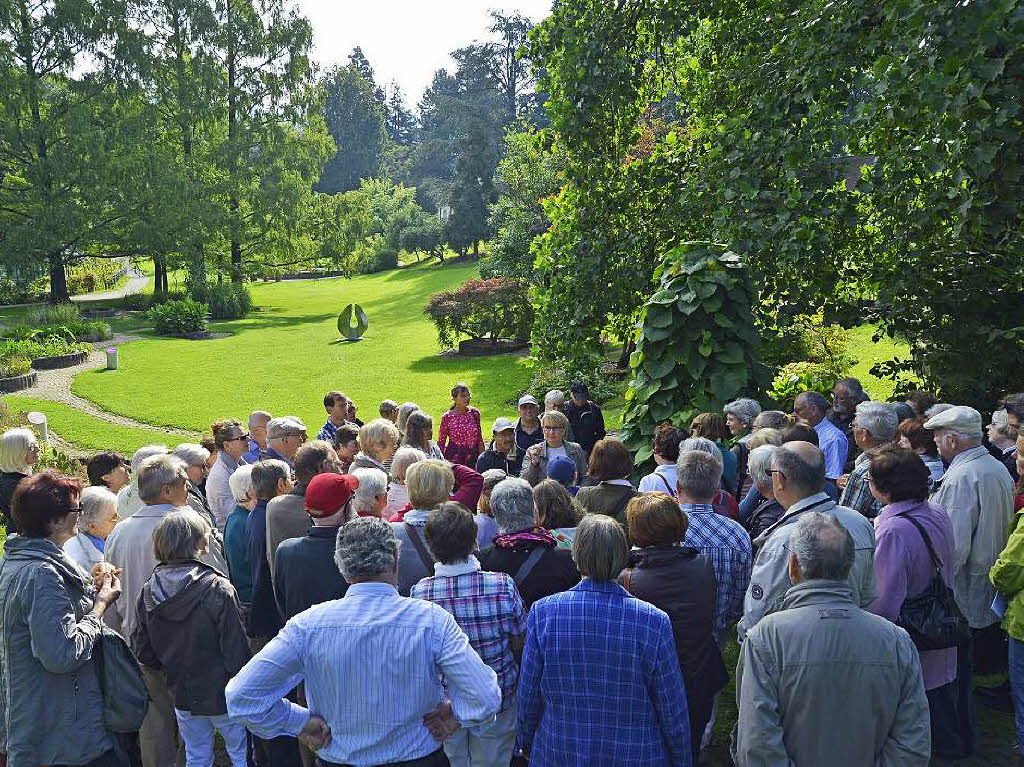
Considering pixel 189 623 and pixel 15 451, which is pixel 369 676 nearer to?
pixel 189 623

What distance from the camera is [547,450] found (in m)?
7.55

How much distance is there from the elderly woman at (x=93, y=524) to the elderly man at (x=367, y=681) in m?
2.43

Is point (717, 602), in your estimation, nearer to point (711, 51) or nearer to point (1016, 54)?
point (1016, 54)

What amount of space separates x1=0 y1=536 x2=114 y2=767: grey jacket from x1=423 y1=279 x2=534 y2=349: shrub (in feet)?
68.5

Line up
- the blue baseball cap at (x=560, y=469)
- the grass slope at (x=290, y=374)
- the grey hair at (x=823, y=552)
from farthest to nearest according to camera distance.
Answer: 1. the grass slope at (x=290, y=374)
2. the blue baseball cap at (x=560, y=469)
3. the grey hair at (x=823, y=552)

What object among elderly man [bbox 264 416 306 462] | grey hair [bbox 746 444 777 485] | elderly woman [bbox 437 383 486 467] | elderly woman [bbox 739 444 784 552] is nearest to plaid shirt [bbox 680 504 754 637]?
elderly woman [bbox 739 444 784 552]

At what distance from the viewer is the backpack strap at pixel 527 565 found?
4168 millimetres

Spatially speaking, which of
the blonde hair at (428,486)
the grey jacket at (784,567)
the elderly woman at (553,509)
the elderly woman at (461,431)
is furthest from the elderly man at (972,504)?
the elderly woman at (461,431)

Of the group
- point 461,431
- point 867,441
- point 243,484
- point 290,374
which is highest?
point 867,441

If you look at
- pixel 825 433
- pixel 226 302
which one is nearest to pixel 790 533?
pixel 825 433

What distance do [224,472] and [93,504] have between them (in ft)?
6.53

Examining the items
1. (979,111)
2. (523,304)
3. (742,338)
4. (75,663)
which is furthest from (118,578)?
(523,304)

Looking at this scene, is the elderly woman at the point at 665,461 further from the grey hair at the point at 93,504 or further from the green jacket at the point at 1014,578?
the grey hair at the point at 93,504

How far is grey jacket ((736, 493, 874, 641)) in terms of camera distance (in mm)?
4039
